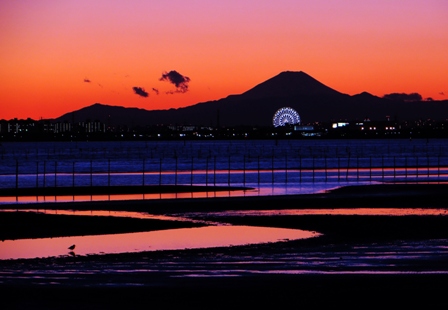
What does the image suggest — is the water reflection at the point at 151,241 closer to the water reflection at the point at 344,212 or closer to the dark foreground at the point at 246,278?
the dark foreground at the point at 246,278

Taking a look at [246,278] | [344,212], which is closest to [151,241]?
[246,278]

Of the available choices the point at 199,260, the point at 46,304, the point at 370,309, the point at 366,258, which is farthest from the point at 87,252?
the point at 370,309

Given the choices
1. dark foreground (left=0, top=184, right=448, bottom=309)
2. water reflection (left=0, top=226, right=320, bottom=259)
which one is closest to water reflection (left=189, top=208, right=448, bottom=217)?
water reflection (left=0, top=226, right=320, bottom=259)

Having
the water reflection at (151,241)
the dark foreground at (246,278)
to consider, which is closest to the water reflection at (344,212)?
the water reflection at (151,241)

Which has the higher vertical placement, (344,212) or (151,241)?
(344,212)

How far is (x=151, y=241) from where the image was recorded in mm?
26938

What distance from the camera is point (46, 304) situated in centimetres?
1346

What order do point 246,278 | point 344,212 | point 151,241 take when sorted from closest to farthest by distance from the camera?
point 246,278
point 151,241
point 344,212

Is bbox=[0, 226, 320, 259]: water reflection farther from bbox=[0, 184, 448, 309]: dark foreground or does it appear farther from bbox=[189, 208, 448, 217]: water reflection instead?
bbox=[189, 208, 448, 217]: water reflection

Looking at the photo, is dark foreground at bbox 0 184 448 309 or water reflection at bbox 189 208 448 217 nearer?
dark foreground at bbox 0 184 448 309

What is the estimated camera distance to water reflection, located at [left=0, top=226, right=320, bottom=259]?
80.4ft

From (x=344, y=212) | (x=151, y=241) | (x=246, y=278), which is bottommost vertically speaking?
(x=151, y=241)

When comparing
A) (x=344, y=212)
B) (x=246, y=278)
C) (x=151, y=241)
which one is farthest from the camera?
(x=344, y=212)

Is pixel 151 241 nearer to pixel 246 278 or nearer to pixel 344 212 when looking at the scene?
pixel 246 278
